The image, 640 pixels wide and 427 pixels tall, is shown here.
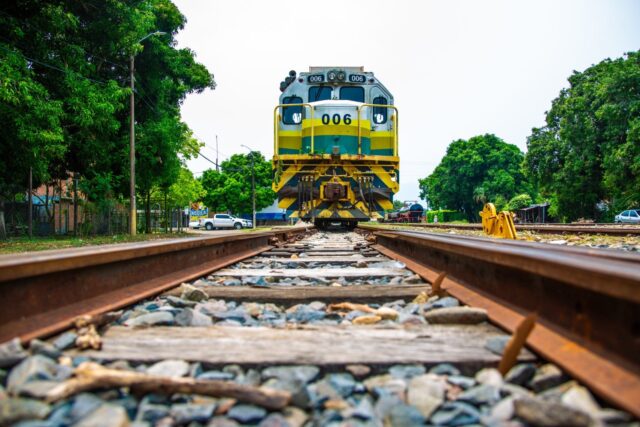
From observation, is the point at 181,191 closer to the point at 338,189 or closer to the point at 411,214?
the point at 338,189

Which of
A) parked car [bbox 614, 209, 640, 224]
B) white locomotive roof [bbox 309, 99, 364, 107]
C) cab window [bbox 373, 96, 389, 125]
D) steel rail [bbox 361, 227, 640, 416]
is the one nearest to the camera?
steel rail [bbox 361, 227, 640, 416]

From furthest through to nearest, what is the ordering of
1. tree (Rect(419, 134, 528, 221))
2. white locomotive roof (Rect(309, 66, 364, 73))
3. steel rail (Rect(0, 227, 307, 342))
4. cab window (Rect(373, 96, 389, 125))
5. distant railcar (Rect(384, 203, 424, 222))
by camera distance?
tree (Rect(419, 134, 528, 221)), distant railcar (Rect(384, 203, 424, 222)), cab window (Rect(373, 96, 389, 125)), white locomotive roof (Rect(309, 66, 364, 73)), steel rail (Rect(0, 227, 307, 342))

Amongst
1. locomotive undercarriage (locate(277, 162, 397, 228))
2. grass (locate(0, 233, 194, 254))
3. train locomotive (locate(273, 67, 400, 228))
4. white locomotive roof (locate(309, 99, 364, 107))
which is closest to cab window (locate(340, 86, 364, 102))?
train locomotive (locate(273, 67, 400, 228))

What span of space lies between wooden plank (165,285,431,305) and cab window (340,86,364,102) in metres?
9.94

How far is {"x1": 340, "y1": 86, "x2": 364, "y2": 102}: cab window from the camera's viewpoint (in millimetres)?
12406

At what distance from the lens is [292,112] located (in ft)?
41.1

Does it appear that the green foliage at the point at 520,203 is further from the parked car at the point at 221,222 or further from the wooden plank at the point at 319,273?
the wooden plank at the point at 319,273

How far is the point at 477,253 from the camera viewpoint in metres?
2.77

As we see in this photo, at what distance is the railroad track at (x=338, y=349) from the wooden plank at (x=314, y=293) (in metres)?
0.01

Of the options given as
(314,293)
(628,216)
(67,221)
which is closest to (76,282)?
(314,293)

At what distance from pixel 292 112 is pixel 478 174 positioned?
41.1 meters

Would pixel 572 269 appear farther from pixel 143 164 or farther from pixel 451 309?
pixel 143 164

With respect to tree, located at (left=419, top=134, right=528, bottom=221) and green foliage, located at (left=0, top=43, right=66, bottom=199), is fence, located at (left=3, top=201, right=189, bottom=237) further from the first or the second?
tree, located at (left=419, top=134, right=528, bottom=221)

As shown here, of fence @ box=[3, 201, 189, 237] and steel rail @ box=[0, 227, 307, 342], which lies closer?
steel rail @ box=[0, 227, 307, 342]
